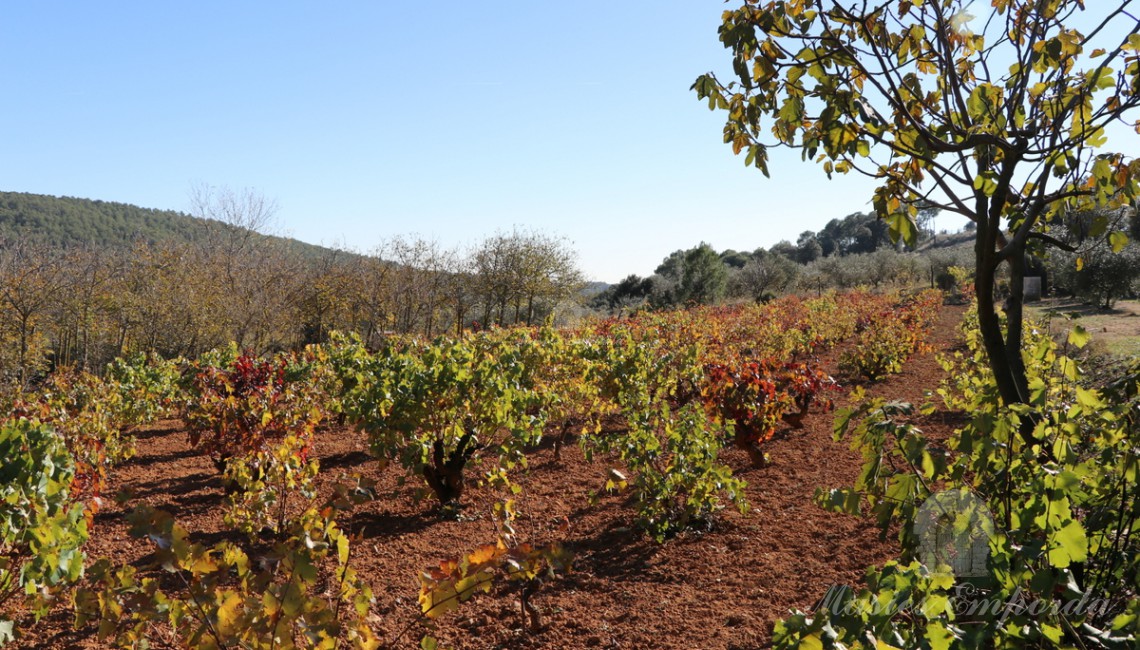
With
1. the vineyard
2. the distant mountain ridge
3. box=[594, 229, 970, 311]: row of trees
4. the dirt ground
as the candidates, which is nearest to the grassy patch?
the vineyard

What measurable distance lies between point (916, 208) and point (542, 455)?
5751 mm

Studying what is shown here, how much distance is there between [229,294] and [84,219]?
49.9 meters

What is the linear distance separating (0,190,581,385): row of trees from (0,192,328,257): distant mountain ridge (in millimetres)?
23615

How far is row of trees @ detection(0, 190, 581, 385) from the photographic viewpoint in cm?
1738

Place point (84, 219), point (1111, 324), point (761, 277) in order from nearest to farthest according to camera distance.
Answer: point (1111, 324) < point (761, 277) < point (84, 219)

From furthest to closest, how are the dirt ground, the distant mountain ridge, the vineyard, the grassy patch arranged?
1. the distant mountain ridge
2. the grassy patch
3. the dirt ground
4. the vineyard

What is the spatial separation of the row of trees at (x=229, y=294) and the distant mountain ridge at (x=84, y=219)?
77.5 ft

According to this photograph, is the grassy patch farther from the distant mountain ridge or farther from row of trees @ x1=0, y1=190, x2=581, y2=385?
the distant mountain ridge

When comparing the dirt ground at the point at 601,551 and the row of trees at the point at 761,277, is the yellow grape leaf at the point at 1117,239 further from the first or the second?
the row of trees at the point at 761,277

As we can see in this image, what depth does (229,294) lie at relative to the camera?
65.4 feet

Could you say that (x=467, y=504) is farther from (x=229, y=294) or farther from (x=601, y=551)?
(x=229, y=294)

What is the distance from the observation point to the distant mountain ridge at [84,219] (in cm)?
4953

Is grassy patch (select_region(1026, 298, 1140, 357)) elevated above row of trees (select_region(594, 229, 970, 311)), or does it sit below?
below

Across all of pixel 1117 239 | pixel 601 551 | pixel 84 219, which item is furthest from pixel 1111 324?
pixel 84 219
